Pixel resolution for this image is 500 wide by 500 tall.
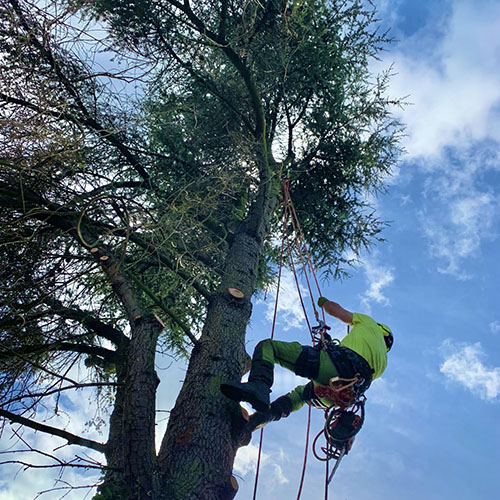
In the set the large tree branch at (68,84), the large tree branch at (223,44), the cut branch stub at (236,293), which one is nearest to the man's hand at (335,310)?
the cut branch stub at (236,293)

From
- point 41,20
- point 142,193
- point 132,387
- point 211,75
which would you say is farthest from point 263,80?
point 132,387

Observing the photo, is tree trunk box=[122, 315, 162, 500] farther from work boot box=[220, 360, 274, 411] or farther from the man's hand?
the man's hand

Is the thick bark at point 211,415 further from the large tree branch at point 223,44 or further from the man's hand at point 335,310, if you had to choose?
the large tree branch at point 223,44

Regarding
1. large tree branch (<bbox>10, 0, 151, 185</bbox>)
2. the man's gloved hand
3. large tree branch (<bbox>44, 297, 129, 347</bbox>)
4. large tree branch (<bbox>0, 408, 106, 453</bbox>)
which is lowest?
large tree branch (<bbox>0, 408, 106, 453</bbox>)

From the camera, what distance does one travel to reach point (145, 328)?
125 inches

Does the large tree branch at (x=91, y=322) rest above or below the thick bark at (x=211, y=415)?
above

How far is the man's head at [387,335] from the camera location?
13.0 ft

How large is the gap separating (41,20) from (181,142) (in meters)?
2.56

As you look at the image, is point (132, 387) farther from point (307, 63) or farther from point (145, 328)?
point (307, 63)


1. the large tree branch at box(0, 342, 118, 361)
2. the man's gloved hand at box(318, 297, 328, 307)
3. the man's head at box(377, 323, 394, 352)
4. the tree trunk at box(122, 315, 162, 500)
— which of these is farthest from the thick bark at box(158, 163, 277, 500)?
the man's head at box(377, 323, 394, 352)

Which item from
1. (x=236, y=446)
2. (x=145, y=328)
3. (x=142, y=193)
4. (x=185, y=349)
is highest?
(x=142, y=193)

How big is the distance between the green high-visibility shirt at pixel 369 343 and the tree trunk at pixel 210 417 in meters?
0.87

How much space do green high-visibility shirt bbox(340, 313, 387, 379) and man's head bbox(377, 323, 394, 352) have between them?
23cm

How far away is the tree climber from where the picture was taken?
3125 millimetres
